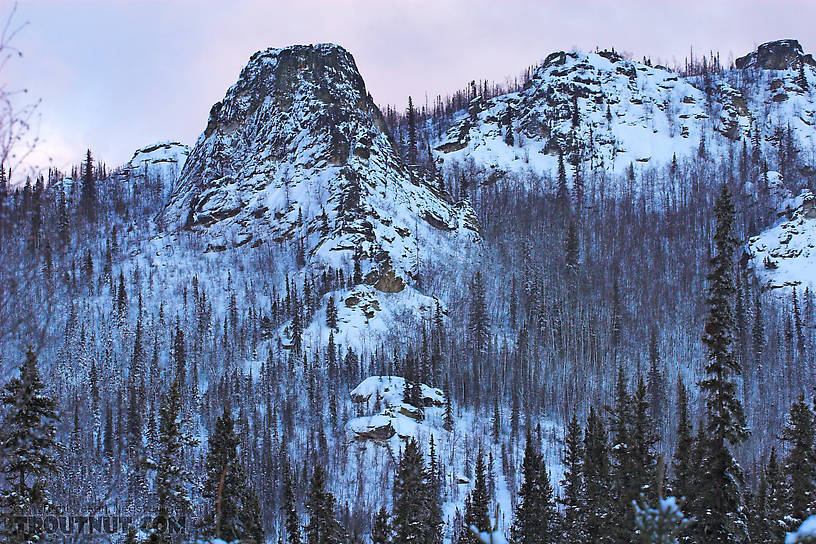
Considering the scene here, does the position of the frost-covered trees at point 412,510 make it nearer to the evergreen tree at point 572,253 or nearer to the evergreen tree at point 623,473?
the evergreen tree at point 623,473

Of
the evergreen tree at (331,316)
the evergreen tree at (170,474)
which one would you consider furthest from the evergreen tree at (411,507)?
the evergreen tree at (331,316)

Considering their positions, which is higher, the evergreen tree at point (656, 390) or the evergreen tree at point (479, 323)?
the evergreen tree at point (479, 323)

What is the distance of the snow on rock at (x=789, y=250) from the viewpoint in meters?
180

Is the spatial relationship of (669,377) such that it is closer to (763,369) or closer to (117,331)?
(763,369)

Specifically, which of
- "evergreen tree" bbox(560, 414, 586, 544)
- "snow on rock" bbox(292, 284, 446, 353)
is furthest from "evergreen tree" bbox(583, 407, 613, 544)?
"snow on rock" bbox(292, 284, 446, 353)

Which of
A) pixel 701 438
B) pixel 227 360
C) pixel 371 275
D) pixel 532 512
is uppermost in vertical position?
pixel 371 275

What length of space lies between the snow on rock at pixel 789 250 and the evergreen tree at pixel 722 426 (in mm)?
161399

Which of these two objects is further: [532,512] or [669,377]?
[669,377]

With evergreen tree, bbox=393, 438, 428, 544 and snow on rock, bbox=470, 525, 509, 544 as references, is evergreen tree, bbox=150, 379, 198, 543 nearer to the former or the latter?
evergreen tree, bbox=393, 438, 428, 544

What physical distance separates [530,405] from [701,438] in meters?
111

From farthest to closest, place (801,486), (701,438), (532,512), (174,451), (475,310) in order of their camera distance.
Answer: (475,310) → (532,512) → (801,486) → (701,438) → (174,451)

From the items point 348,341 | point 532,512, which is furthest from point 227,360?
point 532,512

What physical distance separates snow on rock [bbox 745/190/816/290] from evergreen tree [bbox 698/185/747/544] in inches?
6354

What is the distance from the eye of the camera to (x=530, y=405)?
140 meters
